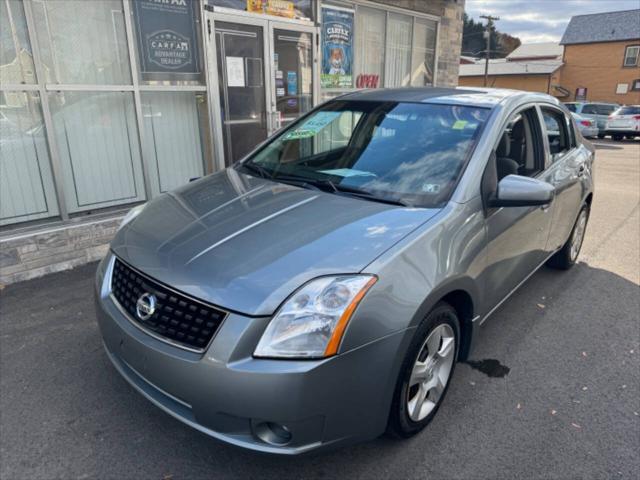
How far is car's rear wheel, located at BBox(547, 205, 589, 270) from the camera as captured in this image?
4547 millimetres

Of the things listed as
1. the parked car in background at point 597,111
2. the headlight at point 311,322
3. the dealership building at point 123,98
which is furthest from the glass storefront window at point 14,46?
the parked car in background at point 597,111

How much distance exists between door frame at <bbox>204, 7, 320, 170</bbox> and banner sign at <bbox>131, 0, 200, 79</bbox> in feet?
0.60

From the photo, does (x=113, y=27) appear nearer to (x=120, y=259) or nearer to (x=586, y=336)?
(x=120, y=259)

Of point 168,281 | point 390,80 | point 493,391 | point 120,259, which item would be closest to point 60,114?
point 120,259

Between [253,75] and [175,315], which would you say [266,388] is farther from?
[253,75]

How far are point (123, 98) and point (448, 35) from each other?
23.0ft

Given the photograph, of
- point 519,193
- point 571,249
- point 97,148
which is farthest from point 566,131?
point 97,148

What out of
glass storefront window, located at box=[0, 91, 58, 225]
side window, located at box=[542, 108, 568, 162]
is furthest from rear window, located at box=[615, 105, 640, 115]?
glass storefront window, located at box=[0, 91, 58, 225]

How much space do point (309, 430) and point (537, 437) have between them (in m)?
1.38

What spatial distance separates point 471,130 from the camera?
111 inches

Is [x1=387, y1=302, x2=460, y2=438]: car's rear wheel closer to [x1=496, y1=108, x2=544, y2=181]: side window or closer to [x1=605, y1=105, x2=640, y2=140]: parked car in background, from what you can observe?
[x1=496, y1=108, x2=544, y2=181]: side window

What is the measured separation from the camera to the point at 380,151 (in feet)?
9.64

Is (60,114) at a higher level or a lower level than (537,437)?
higher

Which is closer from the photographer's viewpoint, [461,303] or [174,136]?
[461,303]
